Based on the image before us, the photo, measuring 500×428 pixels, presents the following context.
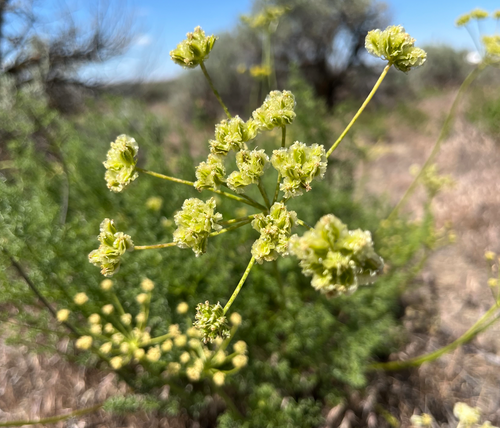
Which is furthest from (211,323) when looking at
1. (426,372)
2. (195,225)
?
(426,372)

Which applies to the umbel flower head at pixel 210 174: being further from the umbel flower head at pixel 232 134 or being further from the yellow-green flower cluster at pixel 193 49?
the yellow-green flower cluster at pixel 193 49

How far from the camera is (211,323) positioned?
1.28 metres

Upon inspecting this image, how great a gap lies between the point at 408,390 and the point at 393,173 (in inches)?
216

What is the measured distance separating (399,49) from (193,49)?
3.23ft

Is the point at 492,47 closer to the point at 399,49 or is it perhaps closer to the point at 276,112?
the point at 399,49

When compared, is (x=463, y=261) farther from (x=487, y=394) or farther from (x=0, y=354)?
(x=0, y=354)

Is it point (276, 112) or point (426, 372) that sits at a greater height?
point (276, 112)

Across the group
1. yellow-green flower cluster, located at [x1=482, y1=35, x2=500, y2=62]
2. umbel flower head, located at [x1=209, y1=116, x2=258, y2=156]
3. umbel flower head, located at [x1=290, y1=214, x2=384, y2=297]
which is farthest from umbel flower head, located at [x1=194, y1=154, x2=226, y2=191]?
yellow-green flower cluster, located at [x1=482, y1=35, x2=500, y2=62]

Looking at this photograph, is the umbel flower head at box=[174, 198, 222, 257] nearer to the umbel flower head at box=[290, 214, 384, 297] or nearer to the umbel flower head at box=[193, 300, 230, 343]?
the umbel flower head at box=[193, 300, 230, 343]

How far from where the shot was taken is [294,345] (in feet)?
8.61

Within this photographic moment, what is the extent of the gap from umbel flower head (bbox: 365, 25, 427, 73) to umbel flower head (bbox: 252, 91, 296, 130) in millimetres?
503

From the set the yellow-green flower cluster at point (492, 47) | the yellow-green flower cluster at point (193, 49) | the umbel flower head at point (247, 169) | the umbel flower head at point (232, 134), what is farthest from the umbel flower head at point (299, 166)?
the yellow-green flower cluster at point (492, 47)

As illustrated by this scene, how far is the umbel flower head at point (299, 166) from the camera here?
4.48 ft

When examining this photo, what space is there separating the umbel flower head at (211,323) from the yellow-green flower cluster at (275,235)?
0.27 meters
